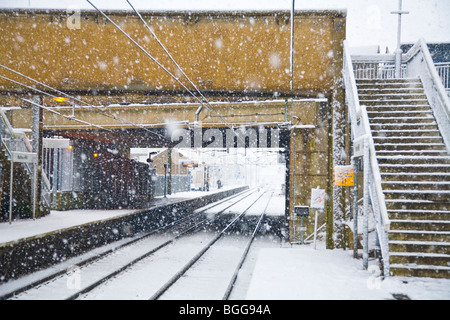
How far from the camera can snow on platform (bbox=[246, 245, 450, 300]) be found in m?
5.75

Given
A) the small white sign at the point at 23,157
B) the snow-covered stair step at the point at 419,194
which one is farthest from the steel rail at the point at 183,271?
the small white sign at the point at 23,157

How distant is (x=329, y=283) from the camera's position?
21.2 feet

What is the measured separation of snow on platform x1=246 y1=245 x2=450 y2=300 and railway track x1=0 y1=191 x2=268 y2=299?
151 inches

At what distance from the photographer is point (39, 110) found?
545 inches

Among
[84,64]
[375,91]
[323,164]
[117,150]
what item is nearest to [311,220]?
[323,164]

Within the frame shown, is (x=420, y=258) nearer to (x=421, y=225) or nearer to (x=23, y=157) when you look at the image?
(x=421, y=225)

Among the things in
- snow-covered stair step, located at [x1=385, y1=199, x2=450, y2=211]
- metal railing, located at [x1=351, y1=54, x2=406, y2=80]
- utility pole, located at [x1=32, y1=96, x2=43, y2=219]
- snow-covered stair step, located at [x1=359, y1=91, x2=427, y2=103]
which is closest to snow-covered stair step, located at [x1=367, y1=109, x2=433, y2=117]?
snow-covered stair step, located at [x1=359, y1=91, x2=427, y2=103]

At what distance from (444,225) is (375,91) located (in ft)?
15.3

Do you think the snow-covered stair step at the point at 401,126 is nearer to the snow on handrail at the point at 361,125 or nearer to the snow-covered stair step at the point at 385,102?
the snow on handrail at the point at 361,125

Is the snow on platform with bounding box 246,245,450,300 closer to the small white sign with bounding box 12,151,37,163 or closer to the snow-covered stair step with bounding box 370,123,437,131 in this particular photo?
the snow-covered stair step with bounding box 370,123,437,131

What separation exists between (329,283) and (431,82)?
5900 millimetres

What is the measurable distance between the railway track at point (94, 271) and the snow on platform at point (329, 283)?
151 inches

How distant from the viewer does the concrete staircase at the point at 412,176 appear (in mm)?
6676
